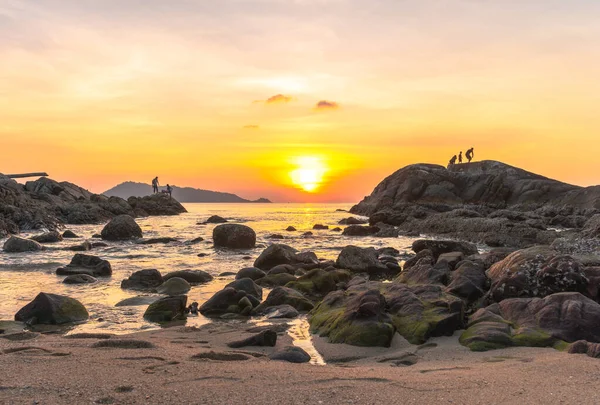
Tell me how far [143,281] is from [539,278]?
11.1m

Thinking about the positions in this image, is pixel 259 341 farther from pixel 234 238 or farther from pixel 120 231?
pixel 120 231

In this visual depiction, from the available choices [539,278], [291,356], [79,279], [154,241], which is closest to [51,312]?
[79,279]

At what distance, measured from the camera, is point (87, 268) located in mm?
16250

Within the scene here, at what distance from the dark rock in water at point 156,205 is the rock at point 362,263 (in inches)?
2196

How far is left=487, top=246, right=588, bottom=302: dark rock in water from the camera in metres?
9.22

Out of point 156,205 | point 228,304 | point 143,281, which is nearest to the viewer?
point 228,304

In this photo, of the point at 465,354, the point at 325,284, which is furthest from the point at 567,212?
the point at 465,354

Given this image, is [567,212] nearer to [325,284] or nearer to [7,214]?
[325,284]

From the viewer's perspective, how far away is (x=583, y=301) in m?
7.77

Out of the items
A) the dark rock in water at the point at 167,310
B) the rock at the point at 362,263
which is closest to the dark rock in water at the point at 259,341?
the dark rock in water at the point at 167,310

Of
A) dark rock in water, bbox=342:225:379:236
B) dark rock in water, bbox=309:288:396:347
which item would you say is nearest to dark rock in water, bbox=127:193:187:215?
dark rock in water, bbox=342:225:379:236

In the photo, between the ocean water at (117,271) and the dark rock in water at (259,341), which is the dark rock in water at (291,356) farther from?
the ocean water at (117,271)

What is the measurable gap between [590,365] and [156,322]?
26.9 ft

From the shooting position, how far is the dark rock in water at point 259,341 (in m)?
7.84
